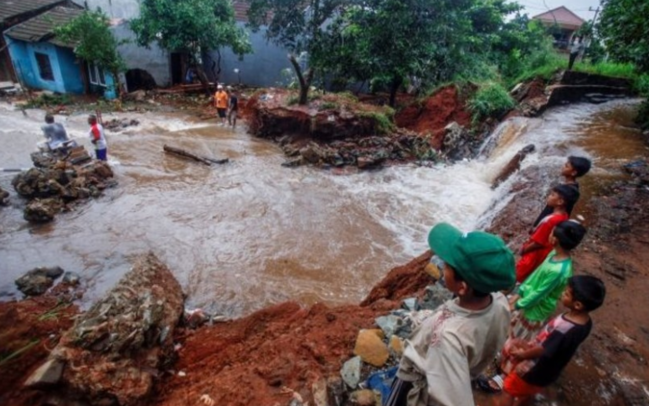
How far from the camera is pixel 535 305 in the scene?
3.12 m

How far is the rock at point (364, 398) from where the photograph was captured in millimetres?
2943

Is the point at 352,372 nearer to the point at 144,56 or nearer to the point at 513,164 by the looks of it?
the point at 513,164

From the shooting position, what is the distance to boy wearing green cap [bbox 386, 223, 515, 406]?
171cm

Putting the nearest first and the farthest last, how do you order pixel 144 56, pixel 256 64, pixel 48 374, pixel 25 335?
pixel 48 374 < pixel 25 335 < pixel 144 56 < pixel 256 64

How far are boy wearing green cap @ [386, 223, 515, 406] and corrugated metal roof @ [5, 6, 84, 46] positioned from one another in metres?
22.8

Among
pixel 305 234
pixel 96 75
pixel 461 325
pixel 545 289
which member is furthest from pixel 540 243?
pixel 96 75

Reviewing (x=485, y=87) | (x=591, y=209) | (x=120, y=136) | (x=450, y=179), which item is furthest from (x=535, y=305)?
(x=120, y=136)

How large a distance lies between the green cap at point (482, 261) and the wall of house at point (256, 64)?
22452 mm

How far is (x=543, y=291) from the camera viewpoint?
3.00 m

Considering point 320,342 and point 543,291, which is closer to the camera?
point 543,291

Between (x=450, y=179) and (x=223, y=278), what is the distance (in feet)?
25.2

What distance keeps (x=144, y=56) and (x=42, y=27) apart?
5.14 m

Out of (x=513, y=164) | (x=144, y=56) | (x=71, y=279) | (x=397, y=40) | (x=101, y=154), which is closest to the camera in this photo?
(x=71, y=279)

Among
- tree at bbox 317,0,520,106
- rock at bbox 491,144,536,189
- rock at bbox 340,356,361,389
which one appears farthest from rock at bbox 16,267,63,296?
tree at bbox 317,0,520,106
